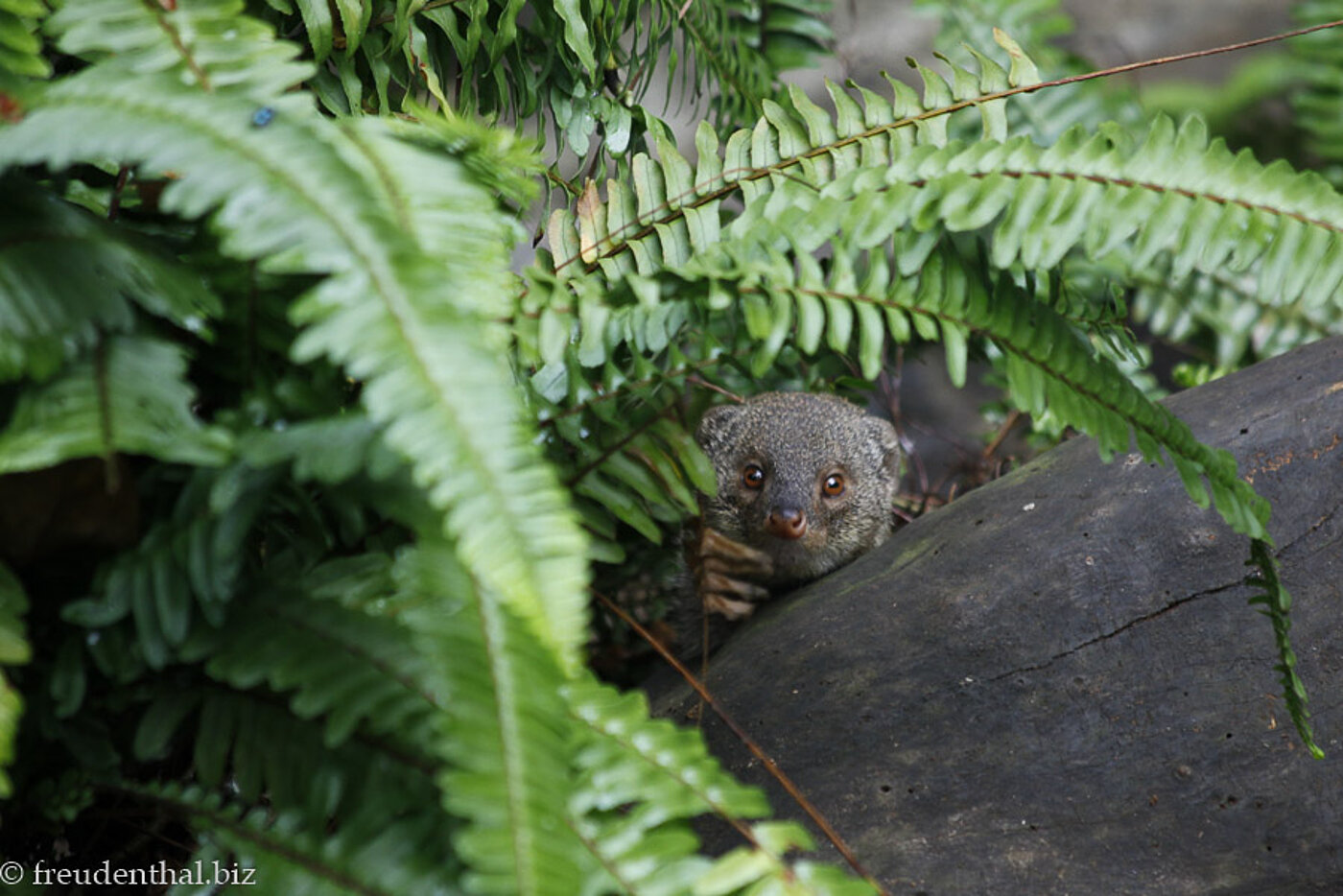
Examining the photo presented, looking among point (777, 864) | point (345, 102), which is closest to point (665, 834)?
point (777, 864)

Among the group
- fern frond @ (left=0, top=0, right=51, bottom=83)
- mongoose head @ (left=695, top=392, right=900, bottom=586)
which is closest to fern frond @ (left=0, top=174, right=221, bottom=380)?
fern frond @ (left=0, top=0, right=51, bottom=83)

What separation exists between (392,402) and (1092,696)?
2.00 meters

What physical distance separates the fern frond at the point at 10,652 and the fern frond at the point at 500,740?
0.54 m

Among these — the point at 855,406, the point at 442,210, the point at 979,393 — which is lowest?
the point at 979,393

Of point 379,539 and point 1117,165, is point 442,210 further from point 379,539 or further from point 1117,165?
point 1117,165

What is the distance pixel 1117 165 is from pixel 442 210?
4.27ft

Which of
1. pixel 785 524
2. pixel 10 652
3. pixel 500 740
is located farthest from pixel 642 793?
pixel 785 524

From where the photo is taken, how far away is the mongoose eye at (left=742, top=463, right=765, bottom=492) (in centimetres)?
441

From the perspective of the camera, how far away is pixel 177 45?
1754 millimetres

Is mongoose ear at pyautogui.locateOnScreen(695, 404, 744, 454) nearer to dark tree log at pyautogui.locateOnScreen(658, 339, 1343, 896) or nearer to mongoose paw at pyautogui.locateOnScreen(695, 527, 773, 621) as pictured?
mongoose paw at pyautogui.locateOnScreen(695, 527, 773, 621)

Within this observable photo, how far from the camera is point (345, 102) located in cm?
274

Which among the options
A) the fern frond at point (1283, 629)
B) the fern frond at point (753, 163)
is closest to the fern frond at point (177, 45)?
the fern frond at point (753, 163)

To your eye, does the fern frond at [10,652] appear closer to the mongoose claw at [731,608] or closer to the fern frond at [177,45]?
the fern frond at [177,45]

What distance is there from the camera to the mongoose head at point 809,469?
4.33 m
